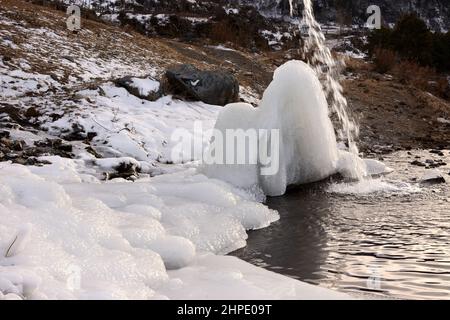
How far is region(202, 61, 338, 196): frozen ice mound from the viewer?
28.8 feet

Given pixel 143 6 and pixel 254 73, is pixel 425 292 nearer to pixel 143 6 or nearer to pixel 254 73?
pixel 254 73

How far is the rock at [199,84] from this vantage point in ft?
46.7

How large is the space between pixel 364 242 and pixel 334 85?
15.9m

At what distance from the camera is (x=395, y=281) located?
16.1 ft

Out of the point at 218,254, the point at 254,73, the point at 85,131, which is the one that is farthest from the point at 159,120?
the point at 254,73

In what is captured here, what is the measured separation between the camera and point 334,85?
2130 cm

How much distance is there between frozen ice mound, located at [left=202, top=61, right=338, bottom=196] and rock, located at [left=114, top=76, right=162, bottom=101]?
4.37 metres

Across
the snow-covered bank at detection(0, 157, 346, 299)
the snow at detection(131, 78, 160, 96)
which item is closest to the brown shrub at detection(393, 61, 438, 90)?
the snow at detection(131, 78, 160, 96)

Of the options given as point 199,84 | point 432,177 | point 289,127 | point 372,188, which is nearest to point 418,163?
point 432,177

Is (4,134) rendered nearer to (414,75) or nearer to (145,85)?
(145,85)

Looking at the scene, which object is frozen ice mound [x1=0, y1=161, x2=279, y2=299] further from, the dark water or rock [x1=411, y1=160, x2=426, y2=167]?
rock [x1=411, y1=160, x2=426, y2=167]

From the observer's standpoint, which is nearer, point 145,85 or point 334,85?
point 145,85
